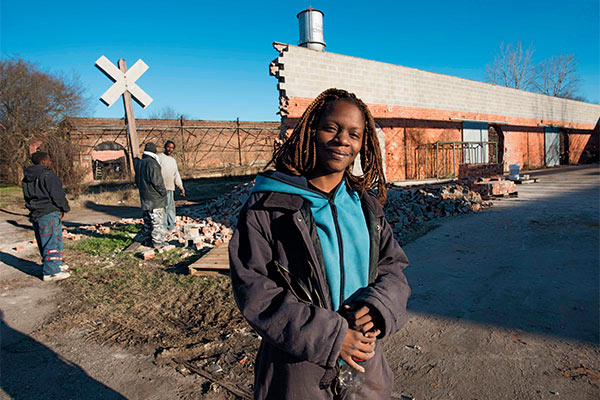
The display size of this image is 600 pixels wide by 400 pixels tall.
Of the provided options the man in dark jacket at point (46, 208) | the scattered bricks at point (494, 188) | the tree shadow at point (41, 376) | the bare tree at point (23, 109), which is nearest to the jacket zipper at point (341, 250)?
the tree shadow at point (41, 376)

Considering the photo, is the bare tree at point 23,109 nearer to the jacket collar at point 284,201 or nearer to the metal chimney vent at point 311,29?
the metal chimney vent at point 311,29

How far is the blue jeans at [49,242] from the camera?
190 inches

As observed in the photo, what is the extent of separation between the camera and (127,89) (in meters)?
6.82

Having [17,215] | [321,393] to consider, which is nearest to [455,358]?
[321,393]

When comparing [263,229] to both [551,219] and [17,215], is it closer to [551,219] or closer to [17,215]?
[551,219]

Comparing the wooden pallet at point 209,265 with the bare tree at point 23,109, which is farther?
the bare tree at point 23,109

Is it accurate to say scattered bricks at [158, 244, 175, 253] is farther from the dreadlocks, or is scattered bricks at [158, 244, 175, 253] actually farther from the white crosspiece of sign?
the dreadlocks

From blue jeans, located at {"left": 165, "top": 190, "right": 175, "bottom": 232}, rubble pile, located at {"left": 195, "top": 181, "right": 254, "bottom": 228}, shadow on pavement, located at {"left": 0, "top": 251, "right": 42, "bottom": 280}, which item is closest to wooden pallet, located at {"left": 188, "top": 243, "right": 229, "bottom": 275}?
shadow on pavement, located at {"left": 0, "top": 251, "right": 42, "bottom": 280}

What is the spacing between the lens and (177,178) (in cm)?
755

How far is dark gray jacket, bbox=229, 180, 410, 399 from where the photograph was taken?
105 centimetres

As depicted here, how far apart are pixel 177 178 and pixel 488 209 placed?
7.08 meters

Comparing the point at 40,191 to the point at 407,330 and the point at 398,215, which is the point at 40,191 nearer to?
the point at 407,330

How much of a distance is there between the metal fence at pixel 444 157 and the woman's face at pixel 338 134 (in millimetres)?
14400

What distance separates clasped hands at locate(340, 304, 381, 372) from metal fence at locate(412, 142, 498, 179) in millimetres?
14583
